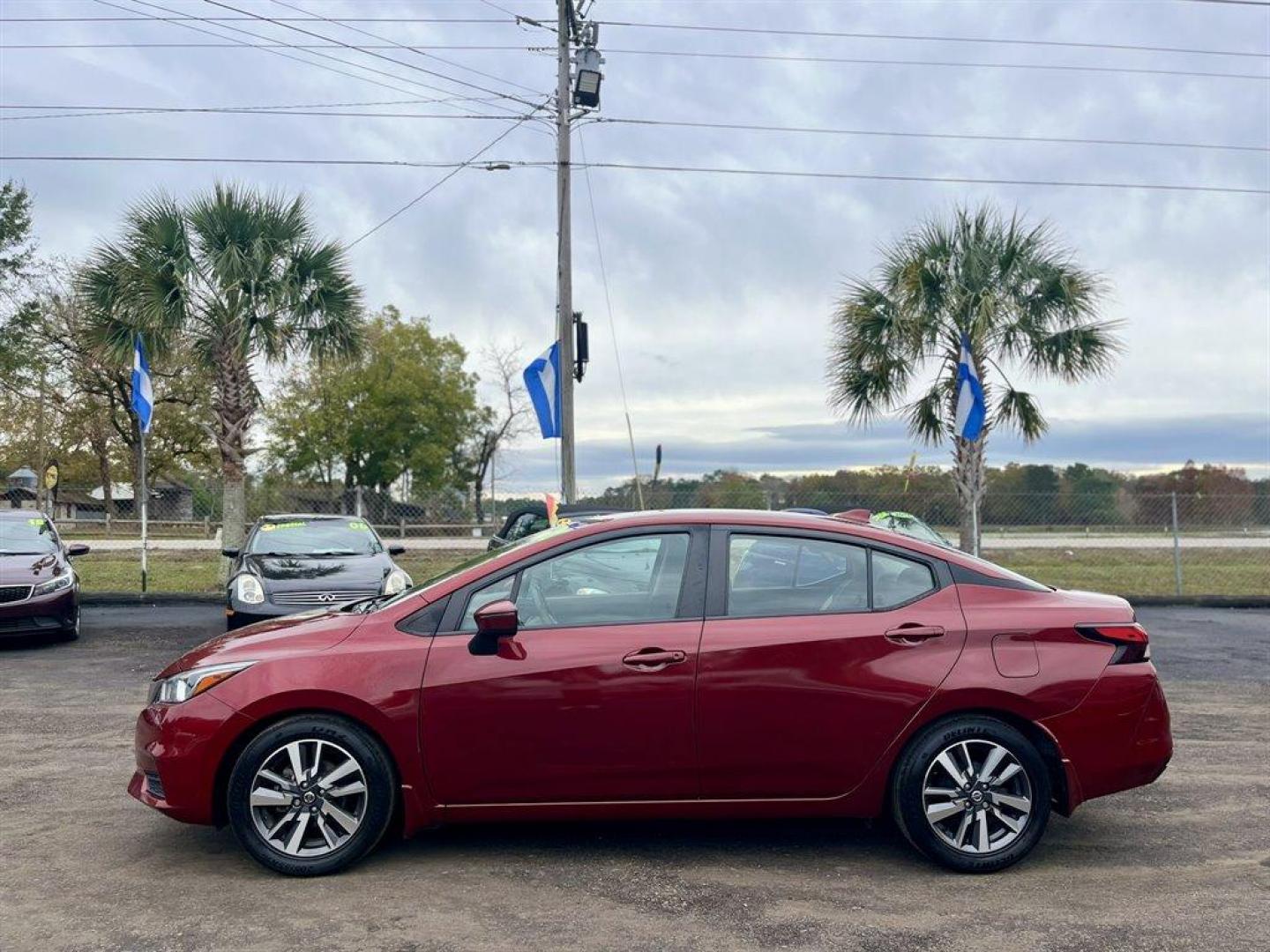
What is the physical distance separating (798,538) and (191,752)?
8.87 ft

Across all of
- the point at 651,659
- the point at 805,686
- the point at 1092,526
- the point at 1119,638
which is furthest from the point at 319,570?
the point at 1092,526

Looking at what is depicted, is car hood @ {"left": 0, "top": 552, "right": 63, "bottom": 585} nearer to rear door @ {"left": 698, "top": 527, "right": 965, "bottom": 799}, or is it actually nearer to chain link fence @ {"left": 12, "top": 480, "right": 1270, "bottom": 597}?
chain link fence @ {"left": 12, "top": 480, "right": 1270, "bottom": 597}

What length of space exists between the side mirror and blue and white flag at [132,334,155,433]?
1403cm

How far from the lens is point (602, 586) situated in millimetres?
4906

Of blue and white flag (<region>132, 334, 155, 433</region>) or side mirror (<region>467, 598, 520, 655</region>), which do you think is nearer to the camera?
side mirror (<region>467, 598, 520, 655</region>)

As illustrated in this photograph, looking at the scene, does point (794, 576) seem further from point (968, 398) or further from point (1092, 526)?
point (1092, 526)

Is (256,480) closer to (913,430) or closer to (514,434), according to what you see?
(514,434)

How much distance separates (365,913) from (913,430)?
53.4 ft

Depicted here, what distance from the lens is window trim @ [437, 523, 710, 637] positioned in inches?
186

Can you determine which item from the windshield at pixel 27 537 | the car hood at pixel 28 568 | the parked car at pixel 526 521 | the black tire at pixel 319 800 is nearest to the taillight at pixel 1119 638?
the black tire at pixel 319 800

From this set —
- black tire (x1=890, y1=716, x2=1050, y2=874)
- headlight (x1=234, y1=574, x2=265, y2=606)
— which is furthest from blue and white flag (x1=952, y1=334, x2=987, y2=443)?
black tire (x1=890, y1=716, x2=1050, y2=874)

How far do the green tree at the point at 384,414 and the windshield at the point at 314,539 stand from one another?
36036 millimetres

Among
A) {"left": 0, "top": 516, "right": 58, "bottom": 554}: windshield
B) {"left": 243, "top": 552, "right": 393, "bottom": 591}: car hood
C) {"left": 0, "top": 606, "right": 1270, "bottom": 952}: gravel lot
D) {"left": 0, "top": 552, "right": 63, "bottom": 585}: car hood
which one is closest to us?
{"left": 0, "top": 606, "right": 1270, "bottom": 952}: gravel lot

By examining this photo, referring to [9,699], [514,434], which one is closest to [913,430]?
[9,699]
